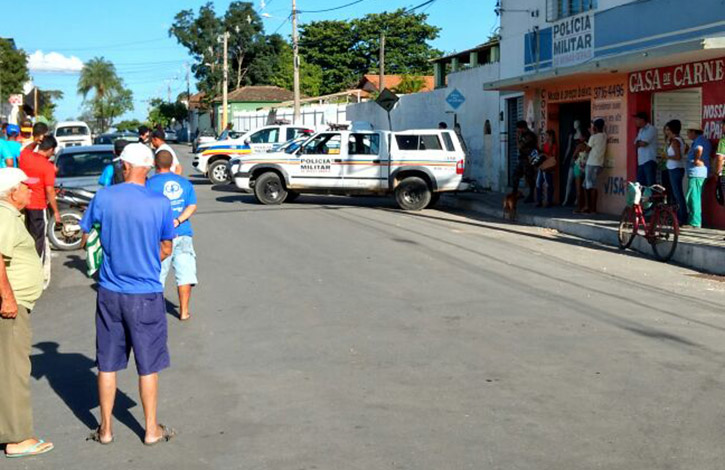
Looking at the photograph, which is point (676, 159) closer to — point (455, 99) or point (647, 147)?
point (647, 147)

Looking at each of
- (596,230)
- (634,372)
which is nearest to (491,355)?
(634,372)

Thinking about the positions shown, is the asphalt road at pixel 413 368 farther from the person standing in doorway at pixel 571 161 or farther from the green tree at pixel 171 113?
the green tree at pixel 171 113

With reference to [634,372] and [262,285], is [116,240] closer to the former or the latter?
[634,372]

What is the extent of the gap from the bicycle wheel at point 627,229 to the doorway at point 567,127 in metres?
6.80

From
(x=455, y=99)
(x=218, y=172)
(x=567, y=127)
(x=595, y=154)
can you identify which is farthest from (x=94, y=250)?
(x=218, y=172)

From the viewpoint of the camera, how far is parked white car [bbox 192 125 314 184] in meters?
28.9

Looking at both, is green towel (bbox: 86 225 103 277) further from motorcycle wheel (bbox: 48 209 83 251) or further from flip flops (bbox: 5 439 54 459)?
motorcycle wheel (bbox: 48 209 83 251)

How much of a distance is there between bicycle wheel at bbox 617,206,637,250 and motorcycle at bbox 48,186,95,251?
8.55 metres

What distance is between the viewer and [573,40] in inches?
854

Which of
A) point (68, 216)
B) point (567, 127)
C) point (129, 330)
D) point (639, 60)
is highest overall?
point (639, 60)

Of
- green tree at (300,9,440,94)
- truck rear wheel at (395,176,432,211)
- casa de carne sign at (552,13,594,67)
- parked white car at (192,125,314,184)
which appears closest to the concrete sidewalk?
truck rear wheel at (395,176,432,211)

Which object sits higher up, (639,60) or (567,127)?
(639,60)

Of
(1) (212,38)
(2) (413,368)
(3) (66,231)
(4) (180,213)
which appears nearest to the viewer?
(2) (413,368)

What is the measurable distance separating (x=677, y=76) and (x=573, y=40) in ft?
17.3
